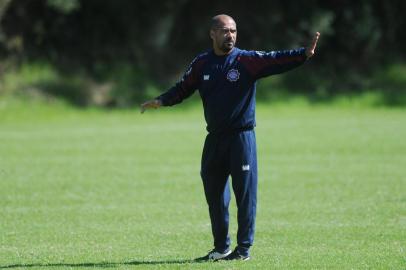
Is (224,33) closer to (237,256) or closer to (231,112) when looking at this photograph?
(231,112)

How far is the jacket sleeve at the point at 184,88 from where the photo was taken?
923cm

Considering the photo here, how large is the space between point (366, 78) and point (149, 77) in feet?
33.3

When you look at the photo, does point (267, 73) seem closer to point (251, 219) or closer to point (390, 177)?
point (251, 219)

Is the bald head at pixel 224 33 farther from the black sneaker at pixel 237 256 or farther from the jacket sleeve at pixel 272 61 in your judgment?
the black sneaker at pixel 237 256

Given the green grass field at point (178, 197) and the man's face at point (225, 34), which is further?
the green grass field at point (178, 197)

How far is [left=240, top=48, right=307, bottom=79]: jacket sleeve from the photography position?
28.6 feet

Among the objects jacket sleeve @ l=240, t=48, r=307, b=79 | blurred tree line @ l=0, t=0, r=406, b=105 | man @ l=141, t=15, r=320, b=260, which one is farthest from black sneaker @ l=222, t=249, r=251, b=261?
blurred tree line @ l=0, t=0, r=406, b=105

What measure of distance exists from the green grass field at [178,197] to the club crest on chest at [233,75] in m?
1.82

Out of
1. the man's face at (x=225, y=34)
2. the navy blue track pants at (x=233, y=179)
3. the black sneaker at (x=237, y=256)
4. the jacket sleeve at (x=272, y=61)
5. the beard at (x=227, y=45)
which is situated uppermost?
the man's face at (x=225, y=34)

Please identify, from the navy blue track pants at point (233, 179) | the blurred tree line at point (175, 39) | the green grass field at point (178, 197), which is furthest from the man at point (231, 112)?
the blurred tree line at point (175, 39)

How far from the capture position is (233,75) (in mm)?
8953

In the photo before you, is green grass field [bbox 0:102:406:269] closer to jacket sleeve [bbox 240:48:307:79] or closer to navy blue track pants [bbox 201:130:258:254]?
navy blue track pants [bbox 201:130:258:254]

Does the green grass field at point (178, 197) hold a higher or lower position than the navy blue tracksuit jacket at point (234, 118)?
lower

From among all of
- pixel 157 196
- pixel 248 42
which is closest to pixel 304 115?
pixel 248 42
